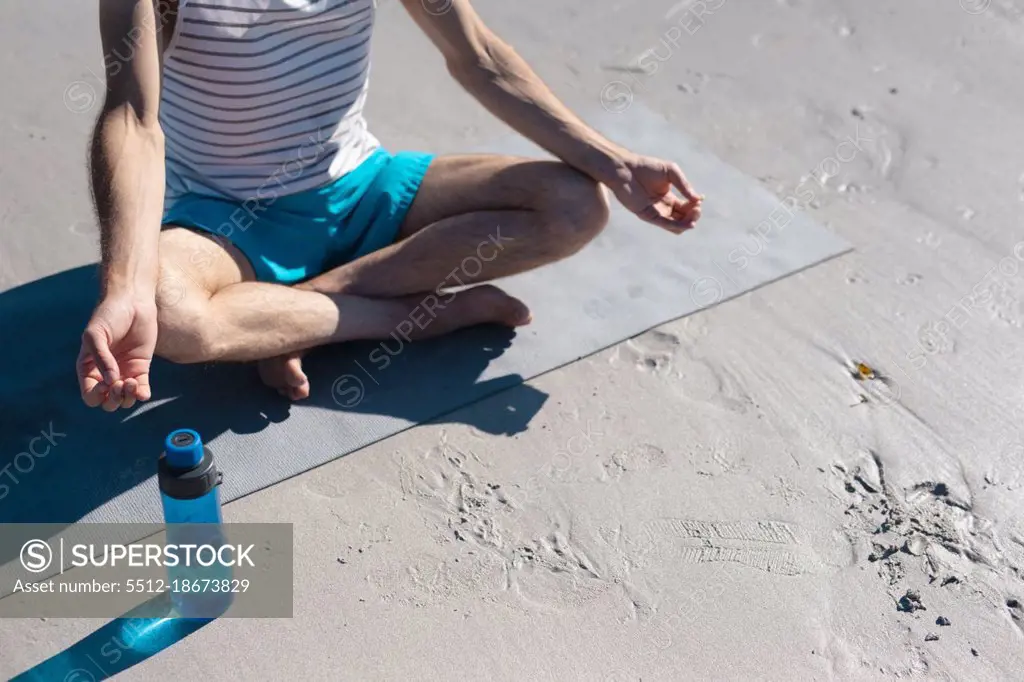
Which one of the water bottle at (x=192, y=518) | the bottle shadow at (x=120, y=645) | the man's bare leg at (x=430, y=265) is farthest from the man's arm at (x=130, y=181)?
the bottle shadow at (x=120, y=645)

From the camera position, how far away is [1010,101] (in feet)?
11.0

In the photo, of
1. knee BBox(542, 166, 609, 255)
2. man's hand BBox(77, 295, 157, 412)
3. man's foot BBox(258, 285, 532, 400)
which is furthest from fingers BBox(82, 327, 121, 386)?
knee BBox(542, 166, 609, 255)

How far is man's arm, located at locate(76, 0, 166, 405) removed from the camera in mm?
1689

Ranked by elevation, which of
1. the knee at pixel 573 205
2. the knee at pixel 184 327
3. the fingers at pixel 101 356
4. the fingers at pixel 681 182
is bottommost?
the knee at pixel 184 327

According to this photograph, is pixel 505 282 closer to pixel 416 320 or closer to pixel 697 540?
pixel 416 320

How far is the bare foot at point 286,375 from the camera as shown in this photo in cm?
222

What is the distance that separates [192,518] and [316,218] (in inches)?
29.6

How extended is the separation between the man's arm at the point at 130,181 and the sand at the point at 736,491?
47 centimetres

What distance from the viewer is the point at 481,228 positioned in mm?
2336

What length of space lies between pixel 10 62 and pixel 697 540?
7.80ft

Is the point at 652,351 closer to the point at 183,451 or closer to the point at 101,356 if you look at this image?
the point at 183,451

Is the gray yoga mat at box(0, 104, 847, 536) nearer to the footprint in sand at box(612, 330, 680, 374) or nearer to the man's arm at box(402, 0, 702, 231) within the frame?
the footprint in sand at box(612, 330, 680, 374)

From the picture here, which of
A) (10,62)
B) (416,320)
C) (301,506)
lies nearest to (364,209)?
(416,320)

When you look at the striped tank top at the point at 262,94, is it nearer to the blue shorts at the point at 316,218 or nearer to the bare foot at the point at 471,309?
the blue shorts at the point at 316,218
